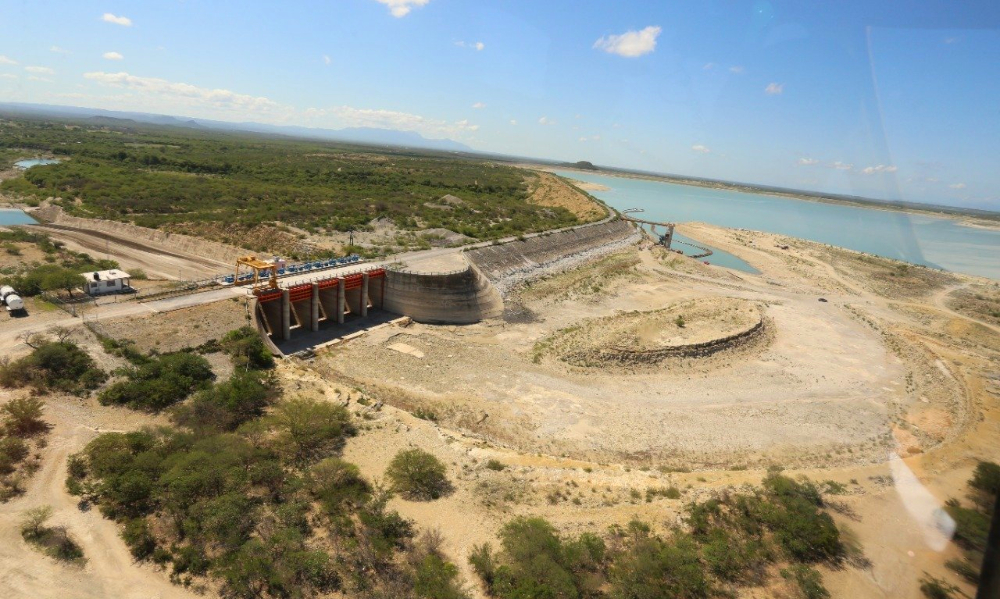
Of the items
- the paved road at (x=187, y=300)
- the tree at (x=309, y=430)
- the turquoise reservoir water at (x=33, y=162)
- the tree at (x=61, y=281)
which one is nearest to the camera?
the tree at (x=309, y=430)

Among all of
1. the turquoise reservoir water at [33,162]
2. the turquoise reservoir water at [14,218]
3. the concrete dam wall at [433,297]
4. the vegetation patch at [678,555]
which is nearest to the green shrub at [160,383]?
the vegetation patch at [678,555]

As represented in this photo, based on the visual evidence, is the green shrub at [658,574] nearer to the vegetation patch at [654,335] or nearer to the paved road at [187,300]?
the vegetation patch at [654,335]

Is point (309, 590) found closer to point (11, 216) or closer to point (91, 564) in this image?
point (91, 564)

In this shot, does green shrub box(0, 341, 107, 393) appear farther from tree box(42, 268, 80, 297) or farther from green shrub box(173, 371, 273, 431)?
tree box(42, 268, 80, 297)

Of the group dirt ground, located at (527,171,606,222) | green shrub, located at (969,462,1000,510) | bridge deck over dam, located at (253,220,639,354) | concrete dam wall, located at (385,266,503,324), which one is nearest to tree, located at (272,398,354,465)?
bridge deck over dam, located at (253,220,639,354)

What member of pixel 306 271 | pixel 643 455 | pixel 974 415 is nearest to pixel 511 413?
pixel 643 455
